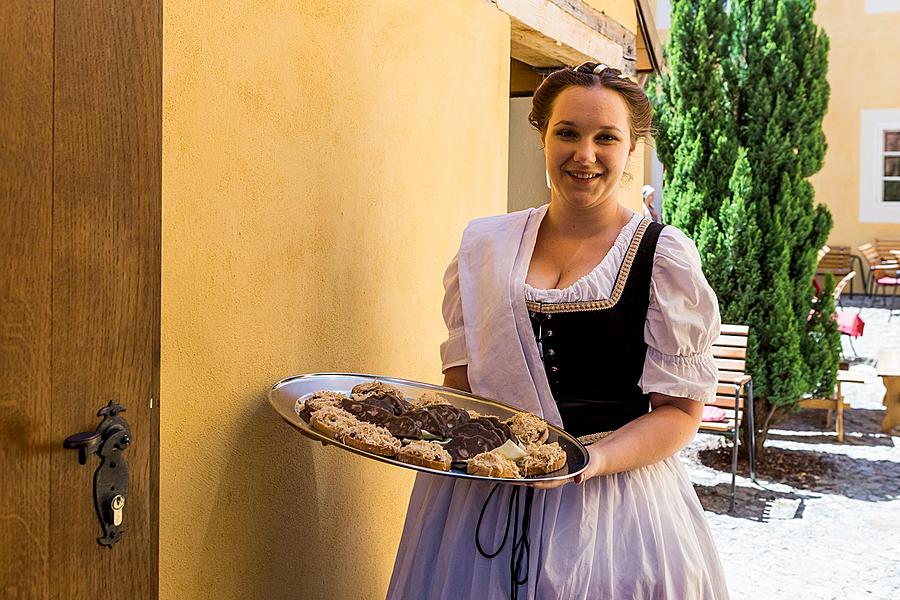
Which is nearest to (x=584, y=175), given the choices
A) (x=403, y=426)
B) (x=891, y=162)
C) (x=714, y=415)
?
(x=403, y=426)

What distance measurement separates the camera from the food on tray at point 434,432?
5.79ft

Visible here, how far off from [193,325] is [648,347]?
97 centimetres

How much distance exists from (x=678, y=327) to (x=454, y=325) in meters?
0.54

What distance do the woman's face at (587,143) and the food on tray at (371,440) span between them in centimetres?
74

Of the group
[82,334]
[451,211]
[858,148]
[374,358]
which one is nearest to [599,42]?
[451,211]

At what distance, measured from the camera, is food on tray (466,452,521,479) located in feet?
5.66

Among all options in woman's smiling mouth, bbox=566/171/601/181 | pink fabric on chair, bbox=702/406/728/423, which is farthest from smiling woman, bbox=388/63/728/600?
pink fabric on chair, bbox=702/406/728/423

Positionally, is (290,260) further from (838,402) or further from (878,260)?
(878,260)

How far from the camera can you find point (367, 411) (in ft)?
6.50

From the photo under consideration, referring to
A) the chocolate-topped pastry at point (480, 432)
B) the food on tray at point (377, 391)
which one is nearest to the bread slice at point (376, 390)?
the food on tray at point (377, 391)

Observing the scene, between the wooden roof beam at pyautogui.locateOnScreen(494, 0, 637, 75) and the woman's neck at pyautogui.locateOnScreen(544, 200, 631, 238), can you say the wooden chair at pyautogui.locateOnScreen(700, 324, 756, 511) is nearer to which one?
the wooden roof beam at pyautogui.locateOnScreen(494, 0, 637, 75)

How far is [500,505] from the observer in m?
2.12

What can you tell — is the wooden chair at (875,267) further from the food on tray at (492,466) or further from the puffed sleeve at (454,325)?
the food on tray at (492,466)

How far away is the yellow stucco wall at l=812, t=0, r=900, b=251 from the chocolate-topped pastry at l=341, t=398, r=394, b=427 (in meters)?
16.2
